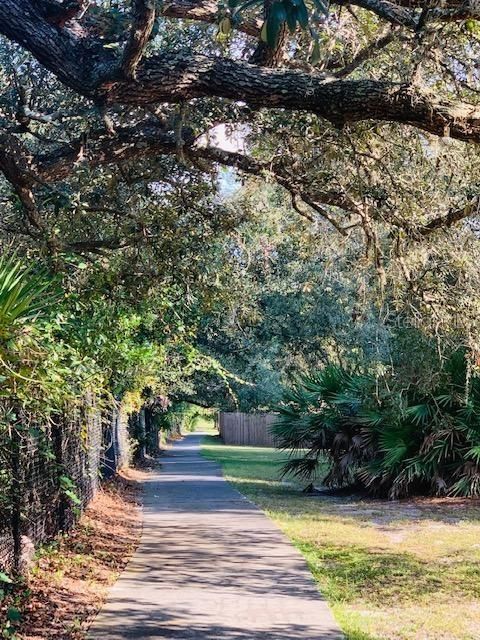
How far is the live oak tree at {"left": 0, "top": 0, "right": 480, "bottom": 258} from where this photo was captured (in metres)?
6.82

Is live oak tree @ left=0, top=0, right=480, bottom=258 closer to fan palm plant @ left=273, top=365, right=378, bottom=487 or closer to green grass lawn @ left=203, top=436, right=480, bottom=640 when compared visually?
green grass lawn @ left=203, top=436, right=480, bottom=640

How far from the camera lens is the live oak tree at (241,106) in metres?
6.82

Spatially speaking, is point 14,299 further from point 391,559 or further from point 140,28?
point 391,559

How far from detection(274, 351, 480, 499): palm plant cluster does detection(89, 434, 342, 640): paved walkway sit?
3746 mm

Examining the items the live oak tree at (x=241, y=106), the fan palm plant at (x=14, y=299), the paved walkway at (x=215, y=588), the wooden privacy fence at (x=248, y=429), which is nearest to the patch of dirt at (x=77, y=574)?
the paved walkway at (x=215, y=588)

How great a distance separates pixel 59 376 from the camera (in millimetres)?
6148

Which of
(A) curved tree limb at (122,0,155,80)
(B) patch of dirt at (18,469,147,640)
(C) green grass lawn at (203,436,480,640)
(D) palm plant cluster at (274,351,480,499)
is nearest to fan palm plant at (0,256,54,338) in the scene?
(A) curved tree limb at (122,0,155,80)

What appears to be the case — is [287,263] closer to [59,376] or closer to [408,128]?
[408,128]

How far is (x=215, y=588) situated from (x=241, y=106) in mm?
5083

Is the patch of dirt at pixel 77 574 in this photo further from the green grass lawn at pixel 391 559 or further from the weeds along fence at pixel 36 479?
the green grass lawn at pixel 391 559

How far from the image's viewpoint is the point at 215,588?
809 centimetres

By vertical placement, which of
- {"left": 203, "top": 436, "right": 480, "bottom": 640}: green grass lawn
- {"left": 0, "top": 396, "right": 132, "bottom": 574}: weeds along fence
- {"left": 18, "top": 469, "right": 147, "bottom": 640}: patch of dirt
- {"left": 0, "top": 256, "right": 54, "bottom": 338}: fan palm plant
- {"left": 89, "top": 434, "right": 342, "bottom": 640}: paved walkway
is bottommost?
{"left": 203, "top": 436, "right": 480, "bottom": 640}: green grass lawn

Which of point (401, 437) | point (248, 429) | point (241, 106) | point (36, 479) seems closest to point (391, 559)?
point (36, 479)

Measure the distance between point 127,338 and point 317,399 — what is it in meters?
6.90
